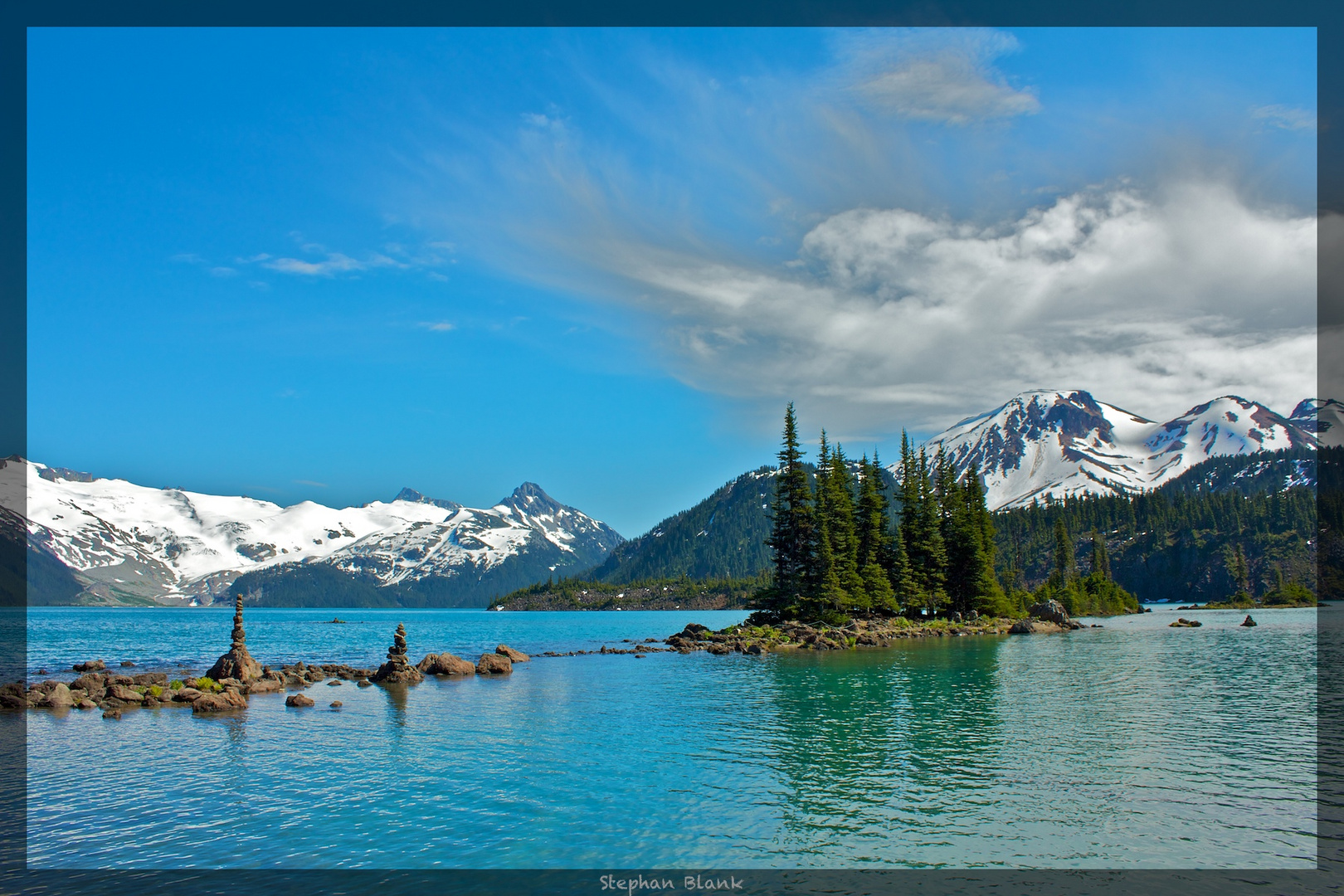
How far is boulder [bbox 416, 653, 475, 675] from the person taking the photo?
198ft

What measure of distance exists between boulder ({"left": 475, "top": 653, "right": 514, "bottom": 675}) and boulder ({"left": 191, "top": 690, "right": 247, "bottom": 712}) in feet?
69.7

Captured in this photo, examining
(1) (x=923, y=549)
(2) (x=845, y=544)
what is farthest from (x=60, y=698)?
→ (1) (x=923, y=549)

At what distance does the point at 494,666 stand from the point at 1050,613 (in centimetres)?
9239

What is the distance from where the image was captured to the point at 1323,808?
21.7 metres

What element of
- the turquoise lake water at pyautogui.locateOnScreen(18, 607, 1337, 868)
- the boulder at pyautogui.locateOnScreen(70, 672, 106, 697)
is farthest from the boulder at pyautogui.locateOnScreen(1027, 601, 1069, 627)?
the boulder at pyautogui.locateOnScreen(70, 672, 106, 697)

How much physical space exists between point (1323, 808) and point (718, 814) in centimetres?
1786

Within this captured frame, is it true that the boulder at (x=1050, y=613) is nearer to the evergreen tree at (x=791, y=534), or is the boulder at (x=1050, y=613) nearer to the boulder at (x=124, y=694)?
the evergreen tree at (x=791, y=534)

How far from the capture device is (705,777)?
25688 millimetres

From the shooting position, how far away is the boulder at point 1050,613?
115 m

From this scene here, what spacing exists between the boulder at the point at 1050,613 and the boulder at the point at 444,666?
91.6 metres

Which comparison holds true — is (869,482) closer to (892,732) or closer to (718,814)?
(892,732)

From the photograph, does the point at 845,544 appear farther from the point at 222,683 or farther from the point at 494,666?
the point at 222,683

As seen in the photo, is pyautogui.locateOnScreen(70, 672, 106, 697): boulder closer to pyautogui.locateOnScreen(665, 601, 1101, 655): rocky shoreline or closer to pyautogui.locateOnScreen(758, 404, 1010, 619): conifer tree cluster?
pyautogui.locateOnScreen(665, 601, 1101, 655): rocky shoreline

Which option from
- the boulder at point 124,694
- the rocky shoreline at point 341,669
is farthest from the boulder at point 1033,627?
the boulder at point 124,694
